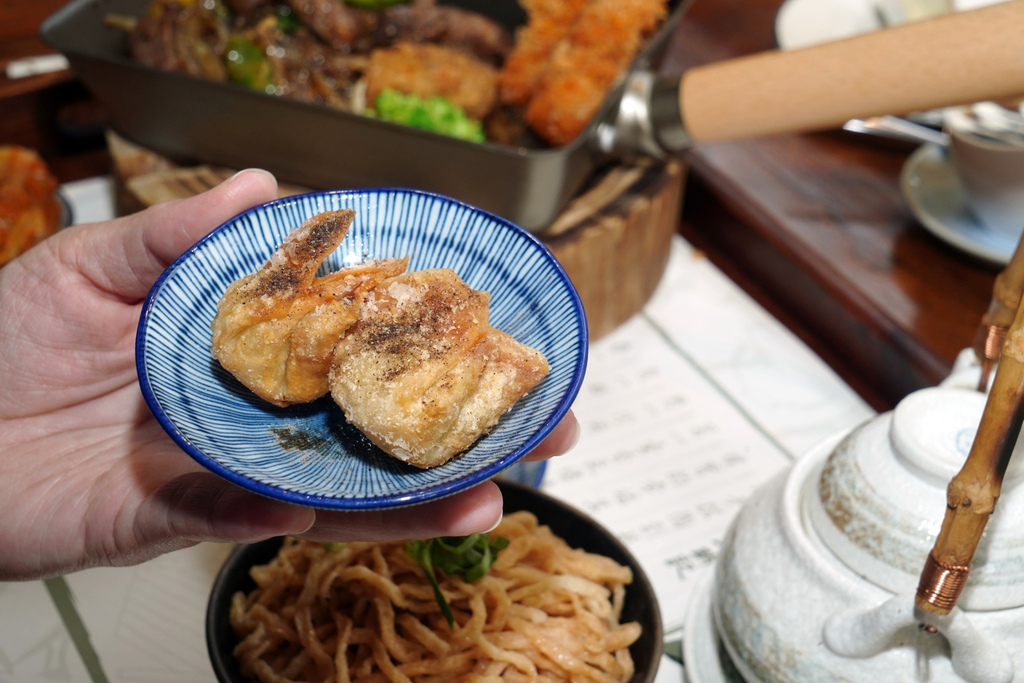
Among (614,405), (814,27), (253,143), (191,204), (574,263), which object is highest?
(814,27)

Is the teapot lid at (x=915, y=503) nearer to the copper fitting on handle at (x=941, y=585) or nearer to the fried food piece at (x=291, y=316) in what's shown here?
the copper fitting on handle at (x=941, y=585)

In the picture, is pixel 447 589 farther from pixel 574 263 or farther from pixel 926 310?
pixel 926 310

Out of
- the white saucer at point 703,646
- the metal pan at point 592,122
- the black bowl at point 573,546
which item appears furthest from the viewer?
the metal pan at point 592,122

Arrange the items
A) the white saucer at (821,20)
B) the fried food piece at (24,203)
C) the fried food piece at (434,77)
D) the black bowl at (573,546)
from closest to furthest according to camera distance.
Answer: the black bowl at (573,546)
the fried food piece at (24,203)
the fried food piece at (434,77)
the white saucer at (821,20)

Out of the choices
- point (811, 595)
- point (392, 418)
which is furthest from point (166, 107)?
point (811, 595)

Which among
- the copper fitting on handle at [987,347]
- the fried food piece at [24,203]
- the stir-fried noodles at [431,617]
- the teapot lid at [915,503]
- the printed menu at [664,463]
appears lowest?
the printed menu at [664,463]

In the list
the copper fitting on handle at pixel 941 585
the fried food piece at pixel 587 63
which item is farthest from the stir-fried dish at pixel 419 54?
the copper fitting on handle at pixel 941 585

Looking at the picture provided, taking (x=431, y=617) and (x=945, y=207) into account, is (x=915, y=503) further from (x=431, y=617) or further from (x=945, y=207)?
(x=945, y=207)

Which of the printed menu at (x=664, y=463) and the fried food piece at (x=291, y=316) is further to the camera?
the printed menu at (x=664, y=463)
